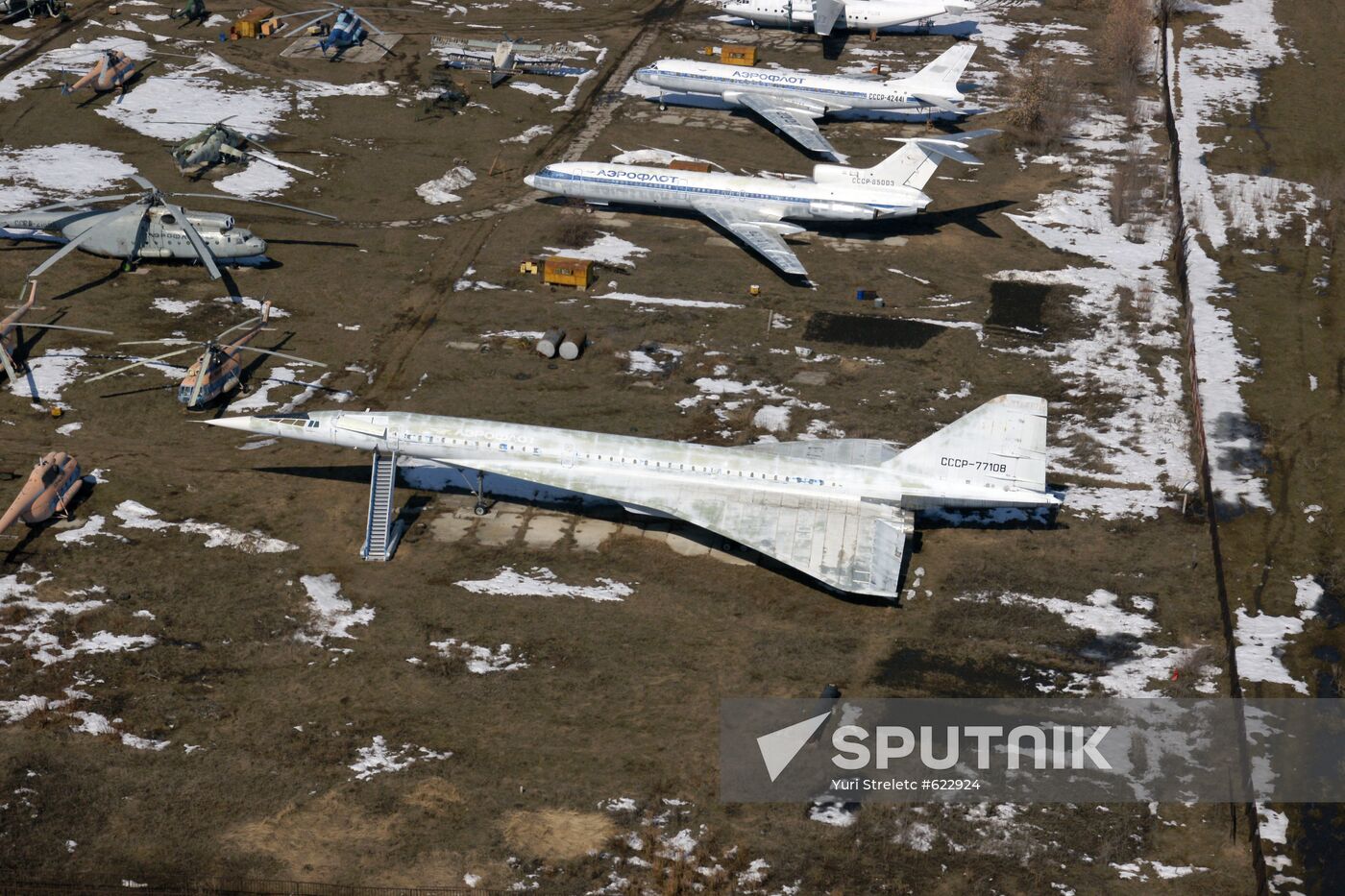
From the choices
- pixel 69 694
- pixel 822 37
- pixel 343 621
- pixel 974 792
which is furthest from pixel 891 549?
pixel 822 37

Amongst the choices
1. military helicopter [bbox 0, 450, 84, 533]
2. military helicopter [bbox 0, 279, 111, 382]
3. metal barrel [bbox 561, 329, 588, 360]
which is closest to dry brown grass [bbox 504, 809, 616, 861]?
military helicopter [bbox 0, 450, 84, 533]

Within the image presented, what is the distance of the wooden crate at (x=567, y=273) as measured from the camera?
64062 millimetres

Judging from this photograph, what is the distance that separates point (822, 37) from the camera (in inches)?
4094

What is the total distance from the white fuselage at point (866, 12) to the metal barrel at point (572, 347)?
56.7 meters

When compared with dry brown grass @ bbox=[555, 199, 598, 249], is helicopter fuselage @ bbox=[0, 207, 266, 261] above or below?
above

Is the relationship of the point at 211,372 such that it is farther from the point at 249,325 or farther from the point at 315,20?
the point at 315,20

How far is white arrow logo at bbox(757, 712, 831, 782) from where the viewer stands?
121 ft

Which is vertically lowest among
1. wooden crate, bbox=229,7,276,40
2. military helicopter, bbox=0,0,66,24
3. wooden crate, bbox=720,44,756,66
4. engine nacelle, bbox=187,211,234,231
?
engine nacelle, bbox=187,211,234,231

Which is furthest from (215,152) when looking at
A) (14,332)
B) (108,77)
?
(14,332)

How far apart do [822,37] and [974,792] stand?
8196cm

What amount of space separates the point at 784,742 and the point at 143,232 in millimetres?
44263

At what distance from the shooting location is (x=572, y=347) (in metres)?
57.9

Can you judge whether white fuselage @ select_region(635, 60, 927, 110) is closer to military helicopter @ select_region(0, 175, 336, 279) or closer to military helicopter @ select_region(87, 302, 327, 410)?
military helicopter @ select_region(0, 175, 336, 279)

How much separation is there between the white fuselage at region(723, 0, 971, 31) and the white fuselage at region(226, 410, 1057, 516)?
69.0 meters
